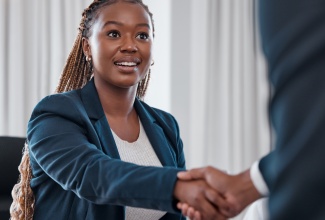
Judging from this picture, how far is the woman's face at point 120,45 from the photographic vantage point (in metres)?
1.76

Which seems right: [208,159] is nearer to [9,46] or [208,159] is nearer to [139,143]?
[9,46]

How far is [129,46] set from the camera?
1.76m

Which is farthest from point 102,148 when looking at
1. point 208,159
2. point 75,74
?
point 208,159

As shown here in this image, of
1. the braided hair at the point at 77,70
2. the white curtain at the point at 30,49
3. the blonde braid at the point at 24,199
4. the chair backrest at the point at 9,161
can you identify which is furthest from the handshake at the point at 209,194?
the white curtain at the point at 30,49

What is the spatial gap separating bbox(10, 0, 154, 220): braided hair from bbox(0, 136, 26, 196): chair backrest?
0.92 feet

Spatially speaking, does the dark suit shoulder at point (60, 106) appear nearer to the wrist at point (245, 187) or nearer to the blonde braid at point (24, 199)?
the blonde braid at point (24, 199)

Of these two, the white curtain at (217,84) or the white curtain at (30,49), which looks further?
the white curtain at (30,49)

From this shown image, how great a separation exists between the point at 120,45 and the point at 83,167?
53 centimetres

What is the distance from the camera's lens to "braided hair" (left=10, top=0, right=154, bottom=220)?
1.74m

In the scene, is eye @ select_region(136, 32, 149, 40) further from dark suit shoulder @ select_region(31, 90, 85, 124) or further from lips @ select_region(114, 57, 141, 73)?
dark suit shoulder @ select_region(31, 90, 85, 124)

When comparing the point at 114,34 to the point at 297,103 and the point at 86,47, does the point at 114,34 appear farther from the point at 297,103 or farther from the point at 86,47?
the point at 297,103

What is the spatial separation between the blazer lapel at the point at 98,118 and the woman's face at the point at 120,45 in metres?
0.06

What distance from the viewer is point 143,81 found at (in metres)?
2.12

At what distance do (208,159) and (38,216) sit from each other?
2.13 metres
